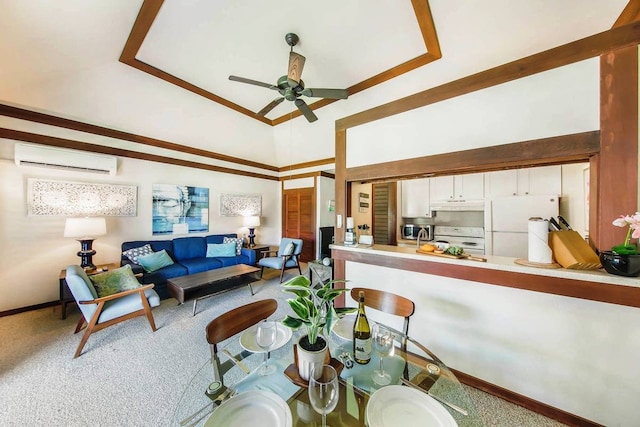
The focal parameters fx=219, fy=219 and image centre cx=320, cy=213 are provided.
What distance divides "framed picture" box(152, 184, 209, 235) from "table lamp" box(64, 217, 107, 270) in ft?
3.55

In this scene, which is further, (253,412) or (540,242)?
(540,242)

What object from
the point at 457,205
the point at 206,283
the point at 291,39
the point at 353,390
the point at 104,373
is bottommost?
the point at 104,373

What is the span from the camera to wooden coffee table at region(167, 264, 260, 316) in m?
2.89

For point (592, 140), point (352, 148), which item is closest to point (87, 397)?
point (352, 148)

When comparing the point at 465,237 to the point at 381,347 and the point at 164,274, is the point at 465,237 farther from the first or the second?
the point at 164,274

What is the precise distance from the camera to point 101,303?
6.98 ft

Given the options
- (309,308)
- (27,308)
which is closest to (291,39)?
(309,308)

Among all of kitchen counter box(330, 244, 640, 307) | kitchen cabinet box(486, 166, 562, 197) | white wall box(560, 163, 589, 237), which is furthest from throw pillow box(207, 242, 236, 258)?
white wall box(560, 163, 589, 237)

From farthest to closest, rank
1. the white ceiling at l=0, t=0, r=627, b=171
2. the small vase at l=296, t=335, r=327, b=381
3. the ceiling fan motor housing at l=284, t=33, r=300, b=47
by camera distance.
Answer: the ceiling fan motor housing at l=284, t=33, r=300, b=47, the white ceiling at l=0, t=0, r=627, b=171, the small vase at l=296, t=335, r=327, b=381

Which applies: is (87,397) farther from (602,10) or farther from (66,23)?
(602,10)

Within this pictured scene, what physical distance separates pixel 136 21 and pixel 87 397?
347 cm

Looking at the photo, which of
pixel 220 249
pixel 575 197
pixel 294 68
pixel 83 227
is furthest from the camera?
pixel 220 249

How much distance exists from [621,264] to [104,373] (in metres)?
3.77

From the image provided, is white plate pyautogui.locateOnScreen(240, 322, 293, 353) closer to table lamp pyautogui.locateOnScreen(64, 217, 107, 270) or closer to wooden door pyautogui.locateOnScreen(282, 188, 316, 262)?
table lamp pyautogui.locateOnScreen(64, 217, 107, 270)
